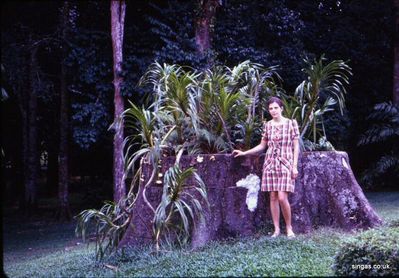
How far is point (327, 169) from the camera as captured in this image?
650 centimetres

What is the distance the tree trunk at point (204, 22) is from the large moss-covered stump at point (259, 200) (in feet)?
21.9

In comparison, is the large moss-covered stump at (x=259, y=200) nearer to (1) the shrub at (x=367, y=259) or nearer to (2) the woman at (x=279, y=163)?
(2) the woman at (x=279, y=163)

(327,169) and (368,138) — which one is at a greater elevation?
(368,138)

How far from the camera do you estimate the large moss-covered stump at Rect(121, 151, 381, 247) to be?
621 cm

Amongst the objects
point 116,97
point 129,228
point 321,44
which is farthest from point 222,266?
point 321,44

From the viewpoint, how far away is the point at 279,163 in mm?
5969

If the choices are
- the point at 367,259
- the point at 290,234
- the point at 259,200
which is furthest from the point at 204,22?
the point at 367,259

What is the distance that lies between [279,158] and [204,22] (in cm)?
747

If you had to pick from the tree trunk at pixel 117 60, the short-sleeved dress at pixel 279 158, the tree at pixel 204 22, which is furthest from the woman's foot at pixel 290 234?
the tree at pixel 204 22

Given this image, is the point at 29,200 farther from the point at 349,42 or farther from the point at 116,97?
the point at 349,42

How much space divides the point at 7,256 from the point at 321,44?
1077 cm

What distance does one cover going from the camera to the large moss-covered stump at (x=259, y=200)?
6.21 metres

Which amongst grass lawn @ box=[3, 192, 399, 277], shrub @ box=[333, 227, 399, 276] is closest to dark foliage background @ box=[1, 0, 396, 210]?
grass lawn @ box=[3, 192, 399, 277]

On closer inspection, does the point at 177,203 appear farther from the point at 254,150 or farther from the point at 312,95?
the point at 312,95
